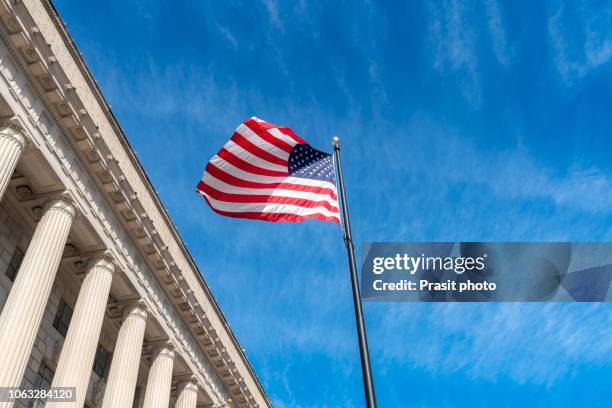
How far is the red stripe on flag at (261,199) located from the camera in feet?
52.8

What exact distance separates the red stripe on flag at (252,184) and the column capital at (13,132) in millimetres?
6796

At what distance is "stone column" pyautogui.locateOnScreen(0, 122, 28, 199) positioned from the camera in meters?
18.2

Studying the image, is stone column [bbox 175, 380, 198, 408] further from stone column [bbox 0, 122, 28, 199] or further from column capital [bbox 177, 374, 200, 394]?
stone column [bbox 0, 122, 28, 199]

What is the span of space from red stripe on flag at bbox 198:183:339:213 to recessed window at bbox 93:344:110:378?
44.8ft

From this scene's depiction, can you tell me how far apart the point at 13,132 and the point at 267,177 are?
920cm

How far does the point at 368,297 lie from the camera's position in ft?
44.6

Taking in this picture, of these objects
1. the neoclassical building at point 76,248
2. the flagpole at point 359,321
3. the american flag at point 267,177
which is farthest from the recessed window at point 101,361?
the flagpole at point 359,321

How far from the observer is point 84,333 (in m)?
21.4

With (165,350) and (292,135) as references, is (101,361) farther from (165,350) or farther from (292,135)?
(292,135)

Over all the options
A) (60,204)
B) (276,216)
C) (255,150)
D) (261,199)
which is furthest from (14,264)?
(276,216)

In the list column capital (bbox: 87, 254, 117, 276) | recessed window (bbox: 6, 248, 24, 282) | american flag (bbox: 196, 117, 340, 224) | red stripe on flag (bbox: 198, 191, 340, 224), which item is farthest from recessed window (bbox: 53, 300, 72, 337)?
red stripe on flag (bbox: 198, 191, 340, 224)

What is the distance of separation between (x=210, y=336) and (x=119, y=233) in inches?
395

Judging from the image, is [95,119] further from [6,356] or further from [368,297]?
[368,297]

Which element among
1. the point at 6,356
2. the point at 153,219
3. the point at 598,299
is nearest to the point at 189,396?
the point at 153,219
